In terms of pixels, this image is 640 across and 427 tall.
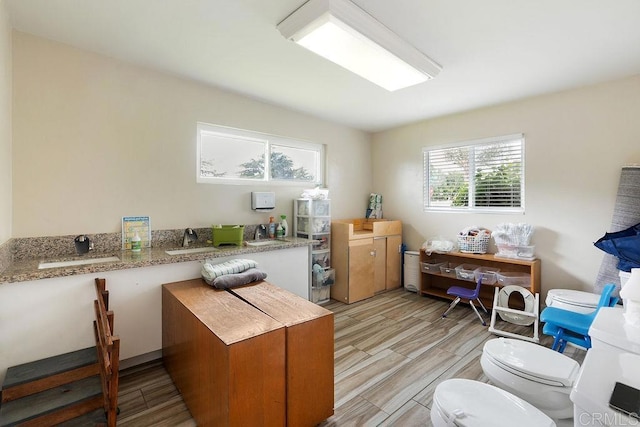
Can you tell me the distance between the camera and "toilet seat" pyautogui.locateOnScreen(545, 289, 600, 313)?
8.00 feet

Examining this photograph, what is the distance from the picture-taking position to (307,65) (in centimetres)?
245

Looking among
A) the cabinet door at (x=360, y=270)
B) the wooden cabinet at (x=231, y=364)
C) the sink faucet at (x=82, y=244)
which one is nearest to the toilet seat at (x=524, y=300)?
the cabinet door at (x=360, y=270)

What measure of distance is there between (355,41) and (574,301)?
9.20 ft

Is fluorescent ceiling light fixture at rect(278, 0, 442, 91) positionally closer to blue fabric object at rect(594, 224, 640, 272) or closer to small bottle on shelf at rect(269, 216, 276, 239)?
small bottle on shelf at rect(269, 216, 276, 239)

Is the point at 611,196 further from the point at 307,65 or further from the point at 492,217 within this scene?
the point at 307,65

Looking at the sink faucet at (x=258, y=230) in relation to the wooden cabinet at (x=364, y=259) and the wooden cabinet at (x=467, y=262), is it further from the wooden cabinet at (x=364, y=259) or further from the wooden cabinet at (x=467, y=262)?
the wooden cabinet at (x=467, y=262)

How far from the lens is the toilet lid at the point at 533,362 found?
57.1 inches

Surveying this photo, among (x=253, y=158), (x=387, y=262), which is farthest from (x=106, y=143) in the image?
(x=387, y=262)

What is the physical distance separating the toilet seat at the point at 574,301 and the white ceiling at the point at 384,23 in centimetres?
200

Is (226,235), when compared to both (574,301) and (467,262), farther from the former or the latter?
(574,301)

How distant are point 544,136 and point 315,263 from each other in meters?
2.95

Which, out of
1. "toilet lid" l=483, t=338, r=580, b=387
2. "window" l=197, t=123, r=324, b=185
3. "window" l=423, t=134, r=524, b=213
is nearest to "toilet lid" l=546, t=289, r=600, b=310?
"window" l=423, t=134, r=524, b=213

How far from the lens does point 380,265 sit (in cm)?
403

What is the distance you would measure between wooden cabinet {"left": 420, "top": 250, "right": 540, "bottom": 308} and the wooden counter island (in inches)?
98.3
